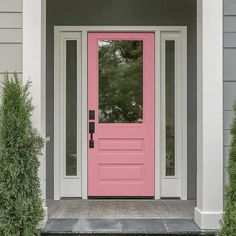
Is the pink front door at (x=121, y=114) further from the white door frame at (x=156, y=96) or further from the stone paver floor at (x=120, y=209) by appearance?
the stone paver floor at (x=120, y=209)

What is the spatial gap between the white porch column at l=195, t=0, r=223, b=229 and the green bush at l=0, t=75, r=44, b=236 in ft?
4.99

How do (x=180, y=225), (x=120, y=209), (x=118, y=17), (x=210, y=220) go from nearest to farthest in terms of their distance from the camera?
(x=210, y=220)
(x=180, y=225)
(x=120, y=209)
(x=118, y=17)

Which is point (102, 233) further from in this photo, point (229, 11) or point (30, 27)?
point (229, 11)

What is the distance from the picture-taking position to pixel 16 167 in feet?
10.4

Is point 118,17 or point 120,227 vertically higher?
point 118,17

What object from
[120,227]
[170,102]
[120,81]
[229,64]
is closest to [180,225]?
[120,227]

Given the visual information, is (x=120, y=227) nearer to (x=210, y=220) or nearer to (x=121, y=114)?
(x=210, y=220)

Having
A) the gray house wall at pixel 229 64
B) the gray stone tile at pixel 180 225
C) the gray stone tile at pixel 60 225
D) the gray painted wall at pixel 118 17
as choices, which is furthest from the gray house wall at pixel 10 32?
the gray stone tile at pixel 180 225

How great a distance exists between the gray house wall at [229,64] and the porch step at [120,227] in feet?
2.41

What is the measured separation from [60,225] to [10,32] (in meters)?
1.84

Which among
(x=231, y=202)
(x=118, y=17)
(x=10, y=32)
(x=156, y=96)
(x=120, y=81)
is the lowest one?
(x=231, y=202)

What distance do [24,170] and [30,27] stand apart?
1.30 metres

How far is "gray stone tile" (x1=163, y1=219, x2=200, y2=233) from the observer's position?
352cm

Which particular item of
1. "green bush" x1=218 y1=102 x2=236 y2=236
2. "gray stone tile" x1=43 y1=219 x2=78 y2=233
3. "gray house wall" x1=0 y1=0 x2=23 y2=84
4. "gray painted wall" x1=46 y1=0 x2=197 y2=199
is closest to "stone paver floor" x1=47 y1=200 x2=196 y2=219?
"gray stone tile" x1=43 y1=219 x2=78 y2=233
